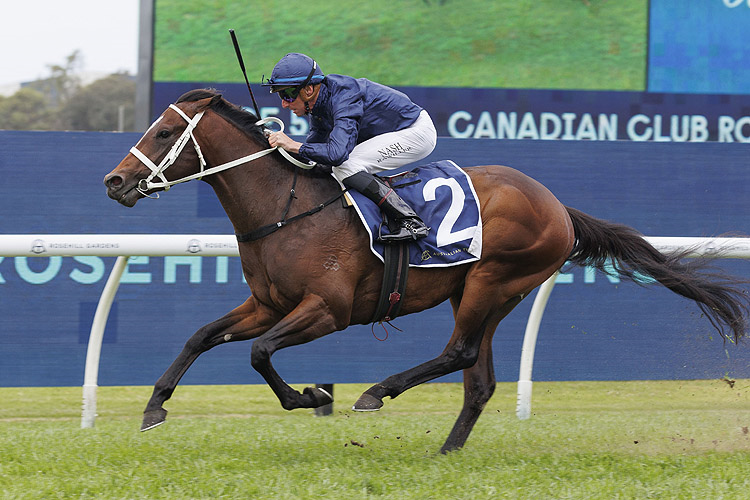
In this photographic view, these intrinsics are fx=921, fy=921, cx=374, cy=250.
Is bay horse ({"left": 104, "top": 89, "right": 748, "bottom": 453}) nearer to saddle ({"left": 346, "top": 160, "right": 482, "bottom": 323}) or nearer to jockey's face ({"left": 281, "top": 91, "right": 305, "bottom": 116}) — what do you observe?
saddle ({"left": 346, "top": 160, "right": 482, "bottom": 323})

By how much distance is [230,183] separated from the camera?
147 inches

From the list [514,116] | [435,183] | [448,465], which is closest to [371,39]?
[514,116]

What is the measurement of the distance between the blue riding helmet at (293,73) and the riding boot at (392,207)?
1.42 ft

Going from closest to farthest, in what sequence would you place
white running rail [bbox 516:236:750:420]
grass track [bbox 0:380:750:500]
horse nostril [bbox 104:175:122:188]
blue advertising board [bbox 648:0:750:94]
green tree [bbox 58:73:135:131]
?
grass track [bbox 0:380:750:500], horse nostril [bbox 104:175:122:188], white running rail [bbox 516:236:750:420], blue advertising board [bbox 648:0:750:94], green tree [bbox 58:73:135:131]

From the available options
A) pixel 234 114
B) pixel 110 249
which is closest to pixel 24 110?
pixel 110 249

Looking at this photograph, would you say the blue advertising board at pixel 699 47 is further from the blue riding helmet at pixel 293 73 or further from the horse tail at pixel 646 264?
the blue riding helmet at pixel 293 73

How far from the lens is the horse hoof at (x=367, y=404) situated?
11.8ft

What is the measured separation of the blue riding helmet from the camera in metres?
3.70

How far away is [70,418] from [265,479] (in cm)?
222

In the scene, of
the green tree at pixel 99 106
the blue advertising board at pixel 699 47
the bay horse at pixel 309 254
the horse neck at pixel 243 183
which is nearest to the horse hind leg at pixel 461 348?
the bay horse at pixel 309 254

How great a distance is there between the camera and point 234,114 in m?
3.83

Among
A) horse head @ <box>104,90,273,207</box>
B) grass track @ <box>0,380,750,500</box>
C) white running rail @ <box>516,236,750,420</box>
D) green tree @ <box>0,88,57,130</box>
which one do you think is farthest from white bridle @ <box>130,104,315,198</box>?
green tree @ <box>0,88,57,130</box>

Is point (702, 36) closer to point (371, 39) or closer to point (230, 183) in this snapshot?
point (371, 39)

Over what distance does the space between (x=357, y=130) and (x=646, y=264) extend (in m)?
1.53
